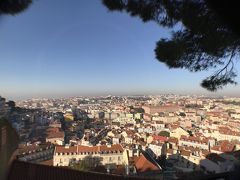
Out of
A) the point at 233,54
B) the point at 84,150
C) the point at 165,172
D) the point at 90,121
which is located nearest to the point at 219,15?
the point at 233,54

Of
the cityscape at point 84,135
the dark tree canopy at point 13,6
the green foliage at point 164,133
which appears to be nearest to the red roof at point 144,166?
the cityscape at point 84,135

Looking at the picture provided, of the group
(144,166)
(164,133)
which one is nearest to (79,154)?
(144,166)

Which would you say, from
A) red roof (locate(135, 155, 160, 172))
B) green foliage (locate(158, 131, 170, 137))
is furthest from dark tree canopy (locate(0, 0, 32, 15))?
green foliage (locate(158, 131, 170, 137))

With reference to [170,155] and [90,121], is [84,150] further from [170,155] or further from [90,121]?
[170,155]

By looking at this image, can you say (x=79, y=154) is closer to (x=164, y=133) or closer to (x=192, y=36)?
(x=192, y=36)

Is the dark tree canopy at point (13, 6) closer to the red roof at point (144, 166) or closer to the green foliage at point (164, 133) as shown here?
the red roof at point (144, 166)

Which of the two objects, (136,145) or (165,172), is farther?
(136,145)

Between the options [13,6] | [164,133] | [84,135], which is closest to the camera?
[13,6]
